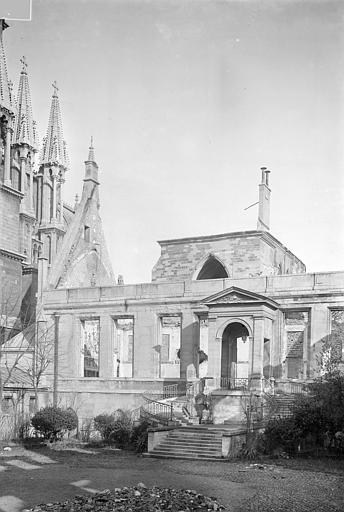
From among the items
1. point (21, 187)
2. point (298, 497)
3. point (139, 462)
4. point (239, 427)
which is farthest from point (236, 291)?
point (21, 187)

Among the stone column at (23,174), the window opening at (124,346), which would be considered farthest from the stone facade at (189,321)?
the stone column at (23,174)

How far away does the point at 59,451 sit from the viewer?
898 inches

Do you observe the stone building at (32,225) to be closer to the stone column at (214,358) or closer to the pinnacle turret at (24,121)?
the pinnacle turret at (24,121)

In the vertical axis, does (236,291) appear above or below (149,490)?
above

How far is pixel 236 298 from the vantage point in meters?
27.4

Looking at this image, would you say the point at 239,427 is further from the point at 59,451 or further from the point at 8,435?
the point at 8,435

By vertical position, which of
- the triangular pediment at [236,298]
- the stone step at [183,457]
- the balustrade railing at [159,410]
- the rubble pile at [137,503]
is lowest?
the stone step at [183,457]

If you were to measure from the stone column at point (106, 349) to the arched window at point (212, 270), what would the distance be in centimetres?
620

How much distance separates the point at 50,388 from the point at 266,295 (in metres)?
12.4

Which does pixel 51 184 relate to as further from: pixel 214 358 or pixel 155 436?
pixel 155 436

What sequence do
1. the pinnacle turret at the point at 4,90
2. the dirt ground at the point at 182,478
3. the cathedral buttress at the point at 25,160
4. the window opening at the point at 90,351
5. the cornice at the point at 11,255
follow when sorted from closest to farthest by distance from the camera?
the dirt ground at the point at 182,478 < the pinnacle turret at the point at 4,90 < the cornice at the point at 11,255 < the window opening at the point at 90,351 < the cathedral buttress at the point at 25,160

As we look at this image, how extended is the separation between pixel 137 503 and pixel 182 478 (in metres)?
4.58

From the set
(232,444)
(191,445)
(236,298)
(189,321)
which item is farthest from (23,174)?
(232,444)

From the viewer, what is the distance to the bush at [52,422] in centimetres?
2431
